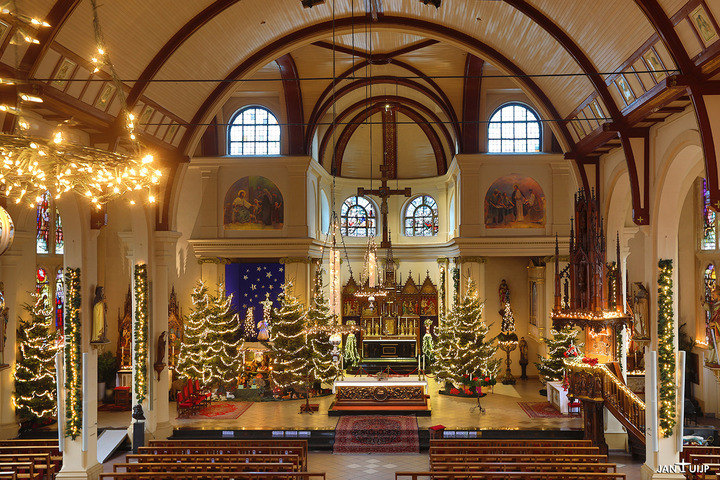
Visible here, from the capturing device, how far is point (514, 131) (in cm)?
2697

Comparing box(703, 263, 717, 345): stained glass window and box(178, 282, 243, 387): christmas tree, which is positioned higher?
box(703, 263, 717, 345): stained glass window

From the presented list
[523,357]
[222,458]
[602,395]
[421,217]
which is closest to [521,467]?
[602,395]

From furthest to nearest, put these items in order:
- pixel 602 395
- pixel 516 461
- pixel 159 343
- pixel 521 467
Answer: pixel 159 343, pixel 602 395, pixel 516 461, pixel 521 467

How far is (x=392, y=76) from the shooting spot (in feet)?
90.0

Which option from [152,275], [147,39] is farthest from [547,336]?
[147,39]

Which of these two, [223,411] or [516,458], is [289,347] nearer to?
[223,411]

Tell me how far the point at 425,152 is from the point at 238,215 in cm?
1070

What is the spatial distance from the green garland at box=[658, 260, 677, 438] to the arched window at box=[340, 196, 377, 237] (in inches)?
782

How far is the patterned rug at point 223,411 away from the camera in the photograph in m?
21.4

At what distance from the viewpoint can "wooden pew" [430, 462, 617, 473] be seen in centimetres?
1234

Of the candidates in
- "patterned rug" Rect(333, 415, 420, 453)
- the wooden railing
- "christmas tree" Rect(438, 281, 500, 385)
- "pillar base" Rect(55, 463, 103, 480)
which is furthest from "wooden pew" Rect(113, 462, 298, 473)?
"christmas tree" Rect(438, 281, 500, 385)

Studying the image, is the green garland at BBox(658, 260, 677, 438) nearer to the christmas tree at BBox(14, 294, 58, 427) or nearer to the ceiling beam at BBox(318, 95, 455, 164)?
the ceiling beam at BBox(318, 95, 455, 164)

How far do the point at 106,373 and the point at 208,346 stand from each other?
425 centimetres

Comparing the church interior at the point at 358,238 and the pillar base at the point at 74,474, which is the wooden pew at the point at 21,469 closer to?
the church interior at the point at 358,238
